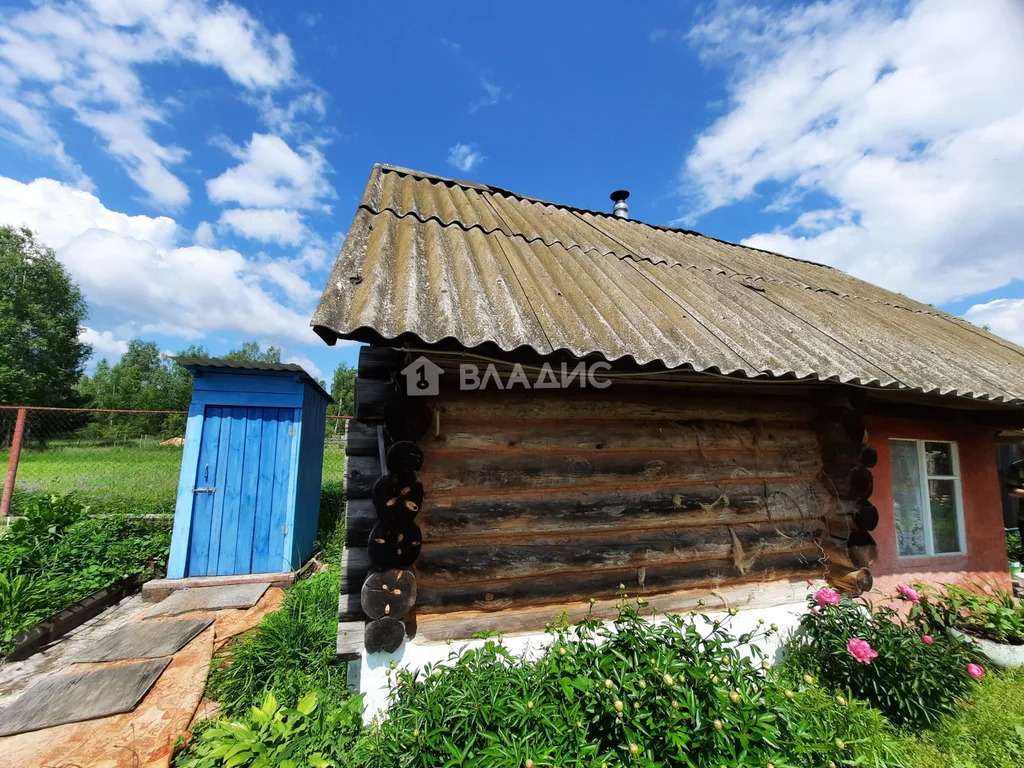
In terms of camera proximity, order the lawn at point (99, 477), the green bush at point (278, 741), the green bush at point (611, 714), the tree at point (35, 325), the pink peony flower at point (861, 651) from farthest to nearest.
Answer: the tree at point (35, 325) < the lawn at point (99, 477) < the pink peony flower at point (861, 651) < the green bush at point (278, 741) < the green bush at point (611, 714)

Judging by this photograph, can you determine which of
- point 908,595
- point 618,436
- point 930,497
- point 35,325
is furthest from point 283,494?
point 35,325

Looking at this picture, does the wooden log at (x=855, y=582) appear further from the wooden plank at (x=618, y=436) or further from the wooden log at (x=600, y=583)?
the wooden plank at (x=618, y=436)

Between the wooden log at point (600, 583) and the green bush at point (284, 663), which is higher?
the wooden log at point (600, 583)

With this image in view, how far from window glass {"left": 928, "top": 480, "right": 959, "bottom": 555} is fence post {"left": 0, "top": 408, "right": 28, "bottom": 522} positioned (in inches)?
407

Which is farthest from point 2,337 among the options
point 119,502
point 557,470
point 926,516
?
point 926,516

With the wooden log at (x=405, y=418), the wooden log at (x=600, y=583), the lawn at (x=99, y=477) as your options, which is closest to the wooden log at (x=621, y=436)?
the wooden log at (x=405, y=418)

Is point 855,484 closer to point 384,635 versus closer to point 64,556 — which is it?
point 384,635

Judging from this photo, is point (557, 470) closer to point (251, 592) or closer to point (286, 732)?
point (286, 732)

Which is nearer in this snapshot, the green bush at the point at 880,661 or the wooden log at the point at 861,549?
the green bush at the point at 880,661

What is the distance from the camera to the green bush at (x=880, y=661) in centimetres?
266

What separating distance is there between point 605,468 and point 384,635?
1.67 meters

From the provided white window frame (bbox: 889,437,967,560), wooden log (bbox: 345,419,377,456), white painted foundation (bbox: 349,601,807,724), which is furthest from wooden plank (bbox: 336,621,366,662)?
white window frame (bbox: 889,437,967,560)

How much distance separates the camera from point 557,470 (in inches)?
103

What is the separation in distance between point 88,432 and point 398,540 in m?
7.90
